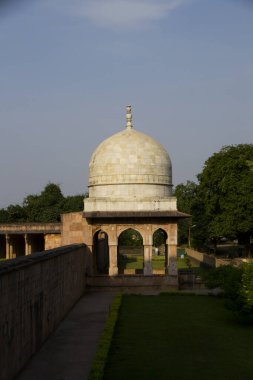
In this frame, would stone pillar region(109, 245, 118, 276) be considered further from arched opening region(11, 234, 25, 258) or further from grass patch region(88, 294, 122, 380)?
arched opening region(11, 234, 25, 258)

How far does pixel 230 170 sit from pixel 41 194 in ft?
174

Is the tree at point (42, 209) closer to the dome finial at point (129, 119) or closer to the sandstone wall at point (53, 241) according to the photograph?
the sandstone wall at point (53, 241)

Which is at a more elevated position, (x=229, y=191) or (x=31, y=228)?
(x=229, y=191)

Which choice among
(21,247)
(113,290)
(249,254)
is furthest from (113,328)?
(21,247)

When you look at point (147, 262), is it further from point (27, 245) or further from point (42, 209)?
point (42, 209)

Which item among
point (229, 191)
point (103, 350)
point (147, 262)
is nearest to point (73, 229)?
point (147, 262)

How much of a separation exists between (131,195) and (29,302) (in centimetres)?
1717

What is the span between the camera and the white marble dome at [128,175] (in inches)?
1296

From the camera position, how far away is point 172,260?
32656 mm

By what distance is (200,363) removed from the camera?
602 inches

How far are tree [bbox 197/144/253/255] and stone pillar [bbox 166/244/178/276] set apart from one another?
12.0m

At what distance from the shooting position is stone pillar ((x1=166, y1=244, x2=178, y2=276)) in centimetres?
3228

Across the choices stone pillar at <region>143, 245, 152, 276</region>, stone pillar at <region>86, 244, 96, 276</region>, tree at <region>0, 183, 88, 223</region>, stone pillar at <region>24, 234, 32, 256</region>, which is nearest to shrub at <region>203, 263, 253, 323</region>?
stone pillar at <region>143, 245, 152, 276</region>

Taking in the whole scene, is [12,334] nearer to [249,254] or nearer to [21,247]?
[249,254]
